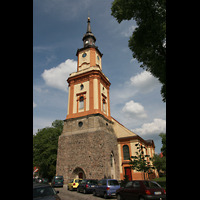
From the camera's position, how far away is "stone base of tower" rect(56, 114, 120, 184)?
21.2 meters

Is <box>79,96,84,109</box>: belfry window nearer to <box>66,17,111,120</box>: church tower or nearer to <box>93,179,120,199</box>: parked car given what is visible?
<box>66,17,111,120</box>: church tower

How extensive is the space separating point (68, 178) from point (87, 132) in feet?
23.7

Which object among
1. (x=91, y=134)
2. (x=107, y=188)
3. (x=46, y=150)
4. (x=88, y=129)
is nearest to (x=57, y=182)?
(x=91, y=134)

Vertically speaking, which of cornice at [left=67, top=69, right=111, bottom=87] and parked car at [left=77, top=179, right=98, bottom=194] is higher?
cornice at [left=67, top=69, right=111, bottom=87]

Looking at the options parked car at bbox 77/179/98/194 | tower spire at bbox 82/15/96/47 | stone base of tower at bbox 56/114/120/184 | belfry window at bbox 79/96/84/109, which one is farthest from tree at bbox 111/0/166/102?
tower spire at bbox 82/15/96/47

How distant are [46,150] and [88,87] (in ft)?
58.3

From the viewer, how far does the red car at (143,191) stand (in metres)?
7.83

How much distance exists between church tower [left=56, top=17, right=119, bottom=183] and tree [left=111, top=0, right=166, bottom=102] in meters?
13.5

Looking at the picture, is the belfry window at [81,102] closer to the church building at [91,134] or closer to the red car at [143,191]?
the church building at [91,134]

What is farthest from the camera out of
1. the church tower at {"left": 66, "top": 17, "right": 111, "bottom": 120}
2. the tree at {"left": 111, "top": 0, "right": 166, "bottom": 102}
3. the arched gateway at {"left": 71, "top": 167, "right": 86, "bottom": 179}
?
the church tower at {"left": 66, "top": 17, "right": 111, "bottom": 120}

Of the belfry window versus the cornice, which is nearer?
the belfry window

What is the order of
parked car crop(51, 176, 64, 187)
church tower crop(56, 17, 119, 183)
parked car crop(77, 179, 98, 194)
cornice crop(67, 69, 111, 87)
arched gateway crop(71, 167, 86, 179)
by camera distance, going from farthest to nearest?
1. cornice crop(67, 69, 111, 87)
2. arched gateway crop(71, 167, 86, 179)
3. church tower crop(56, 17, 119, 183)
4. parked car crop(51, 176, 64, 187)
5. parked car crop(77, 179, 98, 194)

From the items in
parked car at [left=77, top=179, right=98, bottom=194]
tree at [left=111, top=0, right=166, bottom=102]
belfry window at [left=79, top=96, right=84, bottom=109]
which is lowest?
parked car at [left=77, top=179, right=98, bottom=194]
